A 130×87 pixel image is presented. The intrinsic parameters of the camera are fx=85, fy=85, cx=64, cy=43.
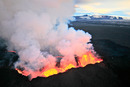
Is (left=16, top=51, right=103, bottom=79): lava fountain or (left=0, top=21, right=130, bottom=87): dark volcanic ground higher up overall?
(left=16, top=51, right=103, bottom=79): lava fountain

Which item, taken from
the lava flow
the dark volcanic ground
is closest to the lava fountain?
the lava flow

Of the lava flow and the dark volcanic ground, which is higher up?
the lava flow

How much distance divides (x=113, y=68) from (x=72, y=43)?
7589mm

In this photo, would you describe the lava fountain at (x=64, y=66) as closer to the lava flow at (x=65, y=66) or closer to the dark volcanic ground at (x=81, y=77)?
the lava flow at (x=65, y=66)

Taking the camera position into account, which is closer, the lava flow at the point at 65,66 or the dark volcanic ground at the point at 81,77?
the dark volcanic ground at the point at 81,77

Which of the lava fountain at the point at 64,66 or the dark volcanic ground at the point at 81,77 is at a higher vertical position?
the lava fountain at the point at 64,66

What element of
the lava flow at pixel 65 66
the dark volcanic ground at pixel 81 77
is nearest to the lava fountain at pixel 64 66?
the lava flow at pixel 65 66

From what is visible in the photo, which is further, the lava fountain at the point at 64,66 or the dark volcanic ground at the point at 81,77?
the lava fountain at the point at 64,66

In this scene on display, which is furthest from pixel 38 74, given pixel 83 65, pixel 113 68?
pixel 113 68

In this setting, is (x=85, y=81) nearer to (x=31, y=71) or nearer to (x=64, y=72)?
(x=64, y=72)

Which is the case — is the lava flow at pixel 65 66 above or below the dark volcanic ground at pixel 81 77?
above

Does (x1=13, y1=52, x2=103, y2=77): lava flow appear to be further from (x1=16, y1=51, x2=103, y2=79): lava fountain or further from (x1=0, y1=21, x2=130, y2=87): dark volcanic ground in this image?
(x1=0, y1=21, x2=130, y2=87): dark volcanic ground

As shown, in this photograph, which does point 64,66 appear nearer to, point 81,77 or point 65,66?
point 65,66

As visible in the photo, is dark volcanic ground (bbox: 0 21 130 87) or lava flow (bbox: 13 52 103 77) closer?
dark volcanic ground (bbox: 0 21 130 87)
